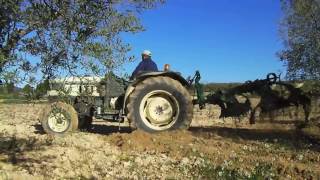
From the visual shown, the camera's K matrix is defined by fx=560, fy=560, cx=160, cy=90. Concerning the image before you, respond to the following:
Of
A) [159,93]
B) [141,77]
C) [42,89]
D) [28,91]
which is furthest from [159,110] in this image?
[28,91]

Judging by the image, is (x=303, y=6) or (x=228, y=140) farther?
(x=303, y=6)

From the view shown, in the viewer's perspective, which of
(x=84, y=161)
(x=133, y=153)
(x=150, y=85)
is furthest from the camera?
(x=150, y=85)

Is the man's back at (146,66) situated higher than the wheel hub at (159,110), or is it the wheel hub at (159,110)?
the man's back at (146,66)

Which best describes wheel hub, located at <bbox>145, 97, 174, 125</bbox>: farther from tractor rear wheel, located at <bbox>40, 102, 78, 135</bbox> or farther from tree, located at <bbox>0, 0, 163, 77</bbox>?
tree, located at <bbox>0, 0, 163, 77</bbox>

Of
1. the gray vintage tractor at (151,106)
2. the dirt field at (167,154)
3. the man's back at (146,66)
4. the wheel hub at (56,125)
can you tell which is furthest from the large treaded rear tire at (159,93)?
the wheel hub at (56,125)

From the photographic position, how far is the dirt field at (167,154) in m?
8.27

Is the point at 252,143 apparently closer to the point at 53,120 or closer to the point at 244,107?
the point at 244,107

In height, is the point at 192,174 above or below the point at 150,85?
below

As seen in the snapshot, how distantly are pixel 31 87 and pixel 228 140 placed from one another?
19.4 feet

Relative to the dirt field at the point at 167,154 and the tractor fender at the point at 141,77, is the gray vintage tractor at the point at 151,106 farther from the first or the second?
the dirt field at the point at 167,154

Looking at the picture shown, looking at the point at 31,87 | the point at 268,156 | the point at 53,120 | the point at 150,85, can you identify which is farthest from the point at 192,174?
the point at 53,120

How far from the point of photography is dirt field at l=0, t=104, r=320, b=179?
8.27 meters

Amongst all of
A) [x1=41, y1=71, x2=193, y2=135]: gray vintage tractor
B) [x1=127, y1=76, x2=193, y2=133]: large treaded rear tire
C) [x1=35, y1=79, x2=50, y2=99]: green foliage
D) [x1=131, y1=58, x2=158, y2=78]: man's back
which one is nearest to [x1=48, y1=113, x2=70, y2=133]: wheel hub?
[x1=41, y1=71, x2=193, y2=135]: gray vintage tractor

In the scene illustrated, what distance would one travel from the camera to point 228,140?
11.5 meters
